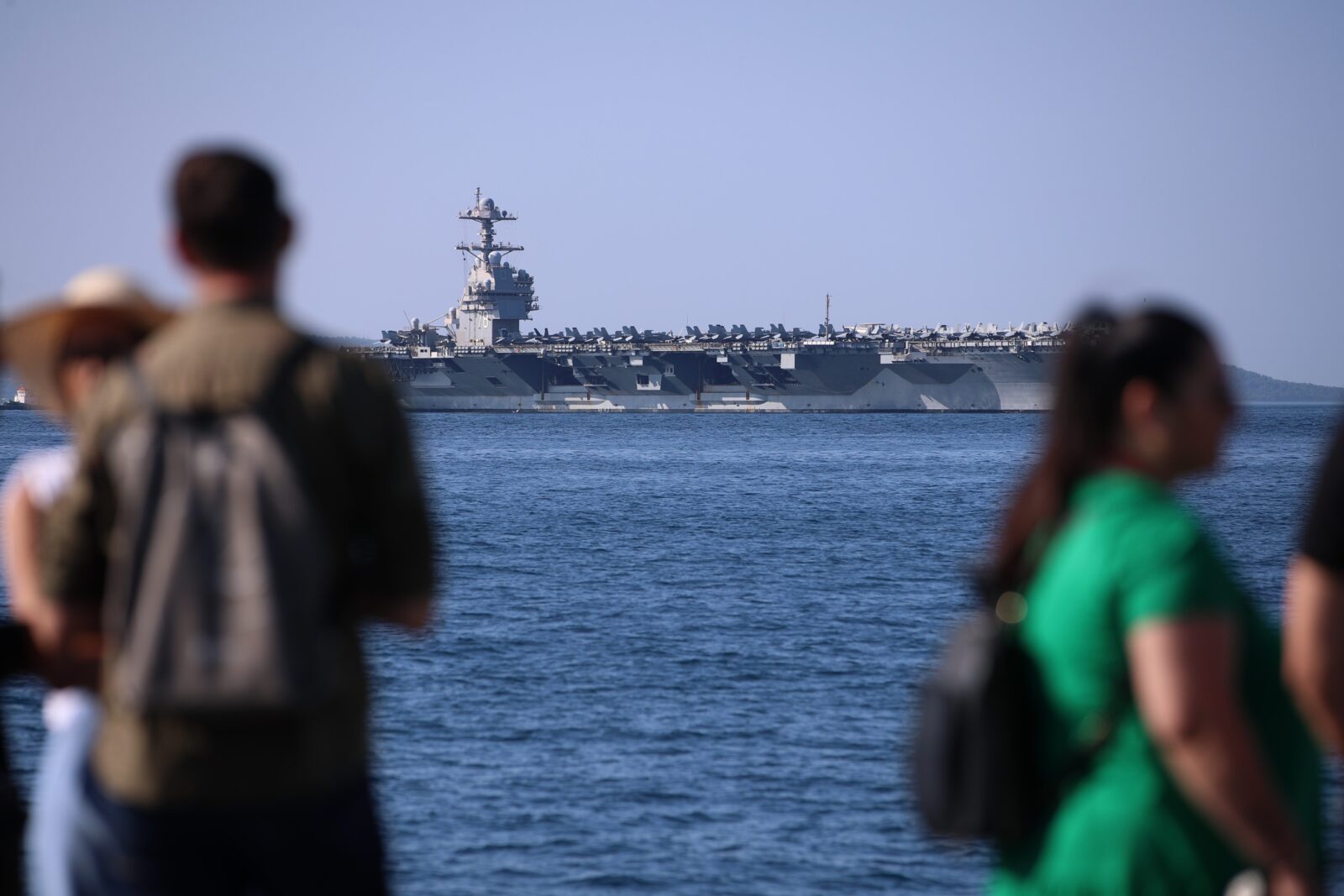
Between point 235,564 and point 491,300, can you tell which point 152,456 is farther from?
point 491,300

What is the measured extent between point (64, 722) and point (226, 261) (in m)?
1.06

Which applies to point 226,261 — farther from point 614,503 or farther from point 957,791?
point 614,503

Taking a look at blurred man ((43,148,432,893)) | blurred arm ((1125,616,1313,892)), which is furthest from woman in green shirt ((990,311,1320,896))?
blurred man ((43,148,432,893))

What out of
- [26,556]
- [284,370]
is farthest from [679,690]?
[284,370]

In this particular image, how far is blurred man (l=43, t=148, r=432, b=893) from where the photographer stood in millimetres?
2152

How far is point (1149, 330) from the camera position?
7.59 ft

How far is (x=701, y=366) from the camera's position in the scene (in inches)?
4156

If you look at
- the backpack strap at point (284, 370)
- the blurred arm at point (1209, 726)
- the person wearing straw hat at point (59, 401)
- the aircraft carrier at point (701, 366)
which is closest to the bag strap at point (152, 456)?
the backpack strap at point (284, 370)

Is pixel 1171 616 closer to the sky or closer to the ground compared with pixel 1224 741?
closer to the sky

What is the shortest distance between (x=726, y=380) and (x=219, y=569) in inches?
4109

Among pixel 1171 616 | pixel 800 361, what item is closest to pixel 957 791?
pixel 1171 616

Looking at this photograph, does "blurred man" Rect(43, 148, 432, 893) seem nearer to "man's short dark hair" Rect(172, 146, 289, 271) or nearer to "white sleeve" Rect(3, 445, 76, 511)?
"man's short dark hair" Rect(172, 146, 289, 271)

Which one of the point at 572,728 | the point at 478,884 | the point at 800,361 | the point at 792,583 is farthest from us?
the point at 800,361

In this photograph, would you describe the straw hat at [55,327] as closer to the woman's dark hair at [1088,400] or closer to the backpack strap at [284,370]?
the backpack strap at [284,370]
